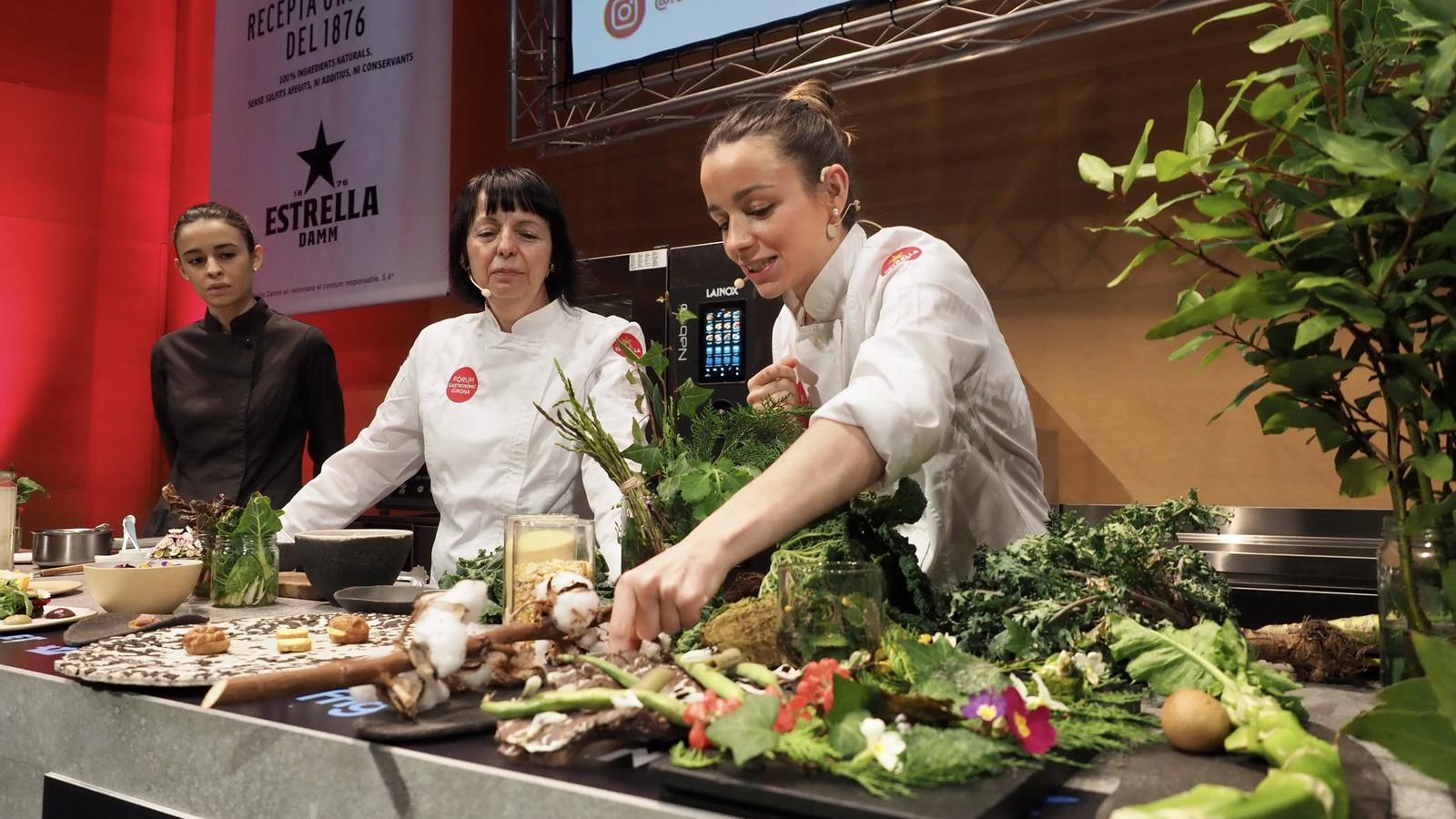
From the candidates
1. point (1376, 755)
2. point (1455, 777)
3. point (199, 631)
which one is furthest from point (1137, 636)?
point (199, 631)

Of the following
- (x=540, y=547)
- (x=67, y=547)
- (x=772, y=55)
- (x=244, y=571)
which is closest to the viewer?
(x=540, y=547)

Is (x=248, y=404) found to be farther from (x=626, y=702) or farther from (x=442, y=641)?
(x=626, y=702)

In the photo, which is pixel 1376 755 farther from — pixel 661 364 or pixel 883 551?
pixel 661 364

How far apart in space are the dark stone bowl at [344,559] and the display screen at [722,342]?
6.03ft

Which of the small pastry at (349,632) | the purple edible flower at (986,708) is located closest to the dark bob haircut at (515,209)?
the small pastry at (349,632)

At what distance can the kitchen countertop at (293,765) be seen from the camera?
69 cm

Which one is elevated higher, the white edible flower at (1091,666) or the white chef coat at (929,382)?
the white chef coat at (929,382)

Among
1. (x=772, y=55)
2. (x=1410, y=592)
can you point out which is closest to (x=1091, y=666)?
(x=1410, y=592)

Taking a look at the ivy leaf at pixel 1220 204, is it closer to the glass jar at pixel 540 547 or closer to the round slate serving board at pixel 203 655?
the glass jar at pixel 540 547

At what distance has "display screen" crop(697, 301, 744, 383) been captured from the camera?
129 inches

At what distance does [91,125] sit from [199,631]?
4.72 meters

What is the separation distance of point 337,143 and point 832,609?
3.79 meters

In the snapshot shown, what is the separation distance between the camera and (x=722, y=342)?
3.32 meters

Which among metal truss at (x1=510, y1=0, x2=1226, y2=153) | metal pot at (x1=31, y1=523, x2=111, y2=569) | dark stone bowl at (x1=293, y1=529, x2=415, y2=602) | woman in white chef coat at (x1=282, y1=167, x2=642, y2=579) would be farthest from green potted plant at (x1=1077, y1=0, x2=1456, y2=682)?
metal pot at (x1=31, y1=523, x2=111, y2=569)
